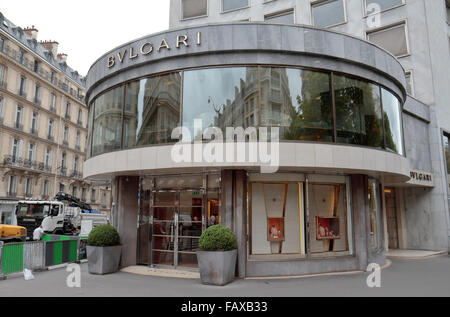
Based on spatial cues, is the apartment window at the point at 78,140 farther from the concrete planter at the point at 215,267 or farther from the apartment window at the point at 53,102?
the concrete planter at the point at 215,267

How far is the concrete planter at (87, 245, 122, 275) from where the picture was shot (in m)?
11.1

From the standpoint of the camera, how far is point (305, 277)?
10398 mm

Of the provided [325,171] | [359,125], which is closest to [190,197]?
[325,171]

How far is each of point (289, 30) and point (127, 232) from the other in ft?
29.5

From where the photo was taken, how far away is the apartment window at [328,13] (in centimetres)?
2067

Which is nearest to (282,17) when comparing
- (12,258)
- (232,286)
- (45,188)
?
(232,286)

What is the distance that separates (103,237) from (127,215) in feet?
4.87

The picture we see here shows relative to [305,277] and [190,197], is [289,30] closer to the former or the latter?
[190,197]

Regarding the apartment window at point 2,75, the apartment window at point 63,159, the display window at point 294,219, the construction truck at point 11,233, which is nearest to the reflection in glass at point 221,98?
the display window at point 294,219

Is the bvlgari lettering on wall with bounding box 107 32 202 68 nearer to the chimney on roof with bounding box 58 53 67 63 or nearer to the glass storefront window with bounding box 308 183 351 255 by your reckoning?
the glass storefront window with bounding box 308 183 351 255

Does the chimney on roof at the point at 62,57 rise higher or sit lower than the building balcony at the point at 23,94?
higher

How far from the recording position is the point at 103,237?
11.3m

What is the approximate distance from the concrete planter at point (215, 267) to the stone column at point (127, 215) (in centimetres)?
390

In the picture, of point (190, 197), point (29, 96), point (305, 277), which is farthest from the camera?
point (29, 96)
